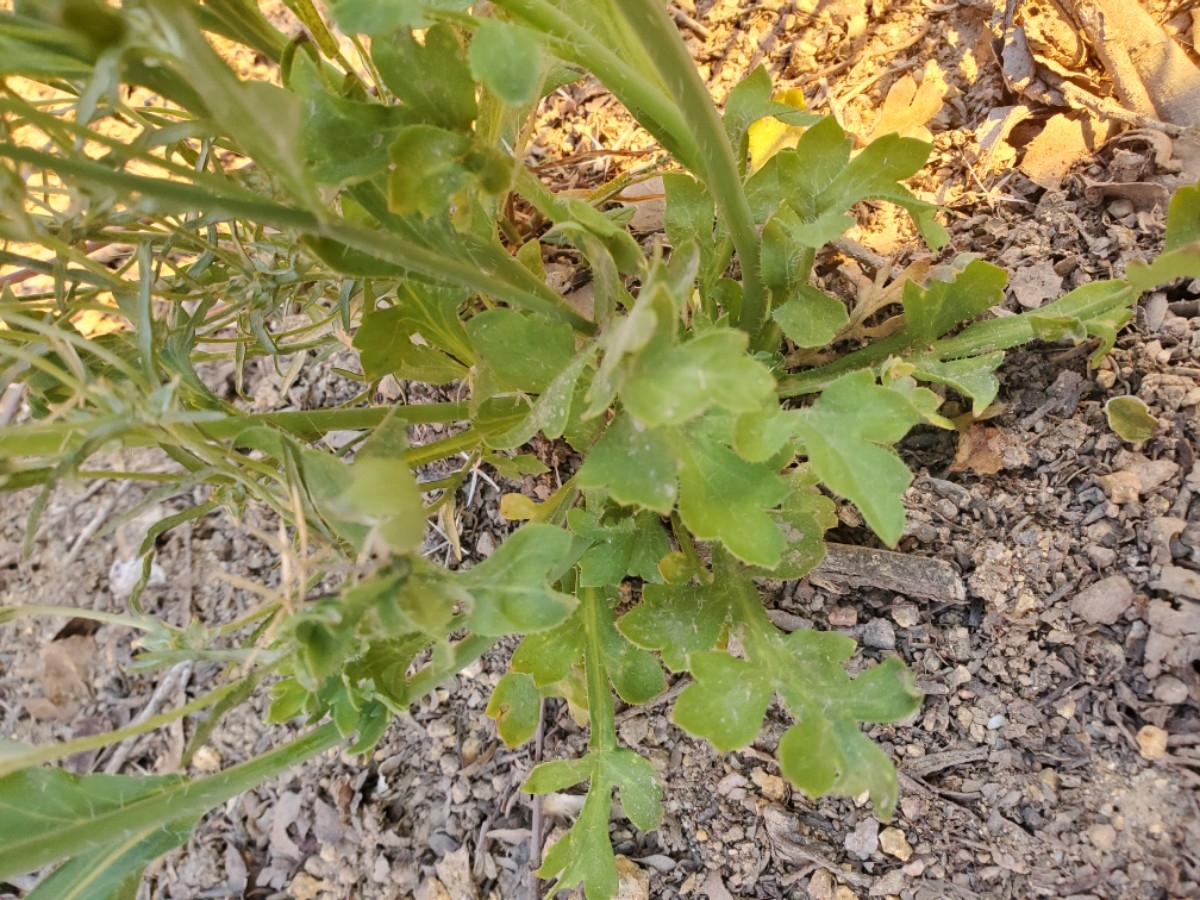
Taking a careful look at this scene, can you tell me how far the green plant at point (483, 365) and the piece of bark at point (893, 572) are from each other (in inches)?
4.5

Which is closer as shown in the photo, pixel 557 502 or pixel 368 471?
pixel 368 471

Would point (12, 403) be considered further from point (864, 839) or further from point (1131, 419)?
point (1131, 419)

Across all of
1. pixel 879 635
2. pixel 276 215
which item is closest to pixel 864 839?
pixel 879 635

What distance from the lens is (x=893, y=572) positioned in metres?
1.24

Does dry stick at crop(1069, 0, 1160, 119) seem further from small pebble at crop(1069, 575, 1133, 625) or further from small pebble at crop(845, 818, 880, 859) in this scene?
small pebble at crop(845, 818, 880, 859)

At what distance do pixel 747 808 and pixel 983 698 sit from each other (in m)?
0.37

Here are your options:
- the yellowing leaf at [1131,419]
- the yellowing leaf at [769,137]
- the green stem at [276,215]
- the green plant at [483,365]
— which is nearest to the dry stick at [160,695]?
the green plant at [483,365]

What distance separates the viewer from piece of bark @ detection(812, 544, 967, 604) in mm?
1215

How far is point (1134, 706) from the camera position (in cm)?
110

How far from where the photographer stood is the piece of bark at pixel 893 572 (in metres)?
1.21

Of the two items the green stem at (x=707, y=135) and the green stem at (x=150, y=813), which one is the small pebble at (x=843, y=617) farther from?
the green stem at (x=150, y=813)

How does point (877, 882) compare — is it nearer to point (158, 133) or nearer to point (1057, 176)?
point (1057, 176)

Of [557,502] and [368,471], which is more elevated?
[368,471]

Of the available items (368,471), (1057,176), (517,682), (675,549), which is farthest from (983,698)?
(368,471)
